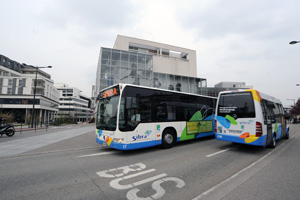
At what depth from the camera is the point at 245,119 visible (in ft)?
21.8

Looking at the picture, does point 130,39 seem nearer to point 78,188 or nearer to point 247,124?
point 247,124

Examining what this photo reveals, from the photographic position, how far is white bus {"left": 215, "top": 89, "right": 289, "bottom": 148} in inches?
250

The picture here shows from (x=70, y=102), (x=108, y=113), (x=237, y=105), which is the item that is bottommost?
(x=108, y=113)

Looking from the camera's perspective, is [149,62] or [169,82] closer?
[149,62]

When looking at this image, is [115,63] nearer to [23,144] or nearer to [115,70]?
[115,70]

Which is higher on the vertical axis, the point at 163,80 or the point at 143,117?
the point at 163,80

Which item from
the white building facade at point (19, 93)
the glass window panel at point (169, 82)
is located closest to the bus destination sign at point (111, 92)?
the glass window panel at point (169, 82)

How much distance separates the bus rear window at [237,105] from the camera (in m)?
6.64

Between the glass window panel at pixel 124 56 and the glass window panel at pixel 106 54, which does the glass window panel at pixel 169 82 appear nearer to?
the glass window panel at pixel 124 56

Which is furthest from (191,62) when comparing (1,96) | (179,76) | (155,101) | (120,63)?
(1,96)

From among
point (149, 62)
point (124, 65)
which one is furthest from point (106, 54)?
point (149, 62)

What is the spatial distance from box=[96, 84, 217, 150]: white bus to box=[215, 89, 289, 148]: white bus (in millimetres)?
1801

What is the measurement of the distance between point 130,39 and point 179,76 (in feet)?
46.5

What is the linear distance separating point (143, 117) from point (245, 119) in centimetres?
456
